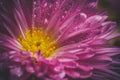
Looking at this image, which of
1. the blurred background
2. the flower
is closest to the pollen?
the flower

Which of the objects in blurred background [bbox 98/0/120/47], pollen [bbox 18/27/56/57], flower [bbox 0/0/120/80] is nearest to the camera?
flower [bbox 0/0/120/80]

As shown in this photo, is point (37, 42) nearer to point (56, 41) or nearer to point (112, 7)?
point (56, 41)

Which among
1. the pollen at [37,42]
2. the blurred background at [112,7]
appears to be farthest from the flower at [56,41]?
the blurred background at [112,7]

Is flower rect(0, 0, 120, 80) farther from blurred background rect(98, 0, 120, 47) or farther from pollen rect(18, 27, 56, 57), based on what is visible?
blurred background rect(98, 0, 120, 47)

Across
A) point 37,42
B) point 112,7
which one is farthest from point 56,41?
point 112,7

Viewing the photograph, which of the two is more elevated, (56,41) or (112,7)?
(112,7)

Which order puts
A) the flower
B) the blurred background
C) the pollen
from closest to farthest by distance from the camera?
the flower → the pollen → the blurred background

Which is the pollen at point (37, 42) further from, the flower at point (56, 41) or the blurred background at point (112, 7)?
the blurred background at point (112, 7)

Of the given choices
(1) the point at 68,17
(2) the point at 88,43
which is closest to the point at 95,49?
(2) the point at 88,43
